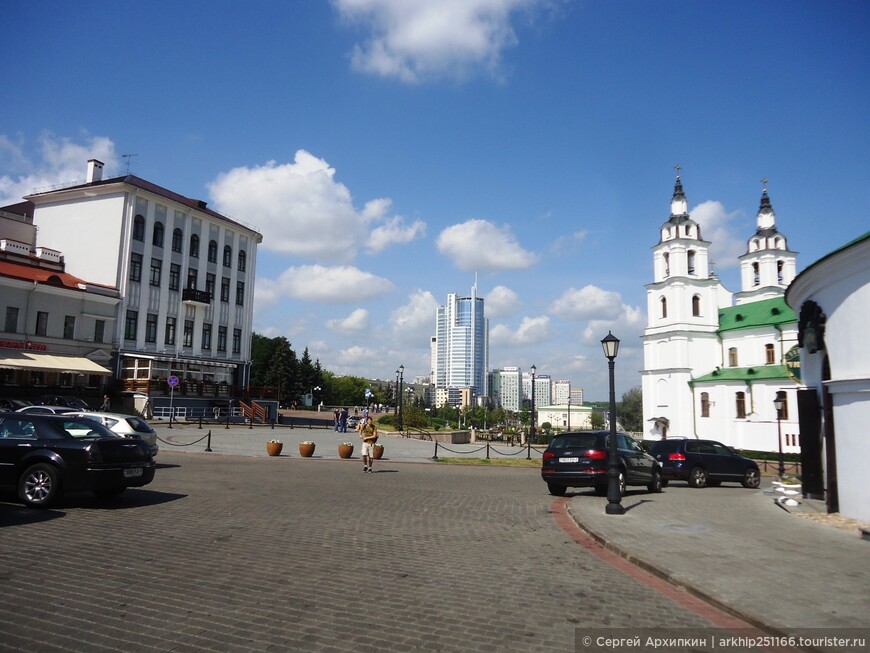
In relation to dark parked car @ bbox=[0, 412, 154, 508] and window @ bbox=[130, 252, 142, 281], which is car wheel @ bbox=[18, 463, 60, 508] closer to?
dark parked car @ bbox=[0, 412, 154, 508]

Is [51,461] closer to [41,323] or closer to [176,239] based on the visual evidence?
[41,323]

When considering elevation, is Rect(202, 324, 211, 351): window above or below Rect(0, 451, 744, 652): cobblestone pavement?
above

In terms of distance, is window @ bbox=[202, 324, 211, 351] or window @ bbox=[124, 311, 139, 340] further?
window @ bbox=[202, 324, 211, 351]

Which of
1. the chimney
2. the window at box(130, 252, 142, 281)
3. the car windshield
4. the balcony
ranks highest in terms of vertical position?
the chimney

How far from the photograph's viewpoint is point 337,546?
8.45m

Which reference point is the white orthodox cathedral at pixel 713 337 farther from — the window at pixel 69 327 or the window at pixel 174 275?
the window at pixel 69 327

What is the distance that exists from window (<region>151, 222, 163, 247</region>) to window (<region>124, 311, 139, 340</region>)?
5695 millimetres

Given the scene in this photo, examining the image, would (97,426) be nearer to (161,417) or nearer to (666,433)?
(161,417)

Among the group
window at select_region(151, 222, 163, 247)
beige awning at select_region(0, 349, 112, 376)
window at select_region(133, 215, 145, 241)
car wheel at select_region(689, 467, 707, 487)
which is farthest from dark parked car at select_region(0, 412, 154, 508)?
window at select_region(151, 222, 163, 247)

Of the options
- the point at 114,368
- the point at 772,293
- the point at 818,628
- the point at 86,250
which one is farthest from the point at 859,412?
the point at 772,293

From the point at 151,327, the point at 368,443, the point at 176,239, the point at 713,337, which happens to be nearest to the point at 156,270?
the point at 176,239

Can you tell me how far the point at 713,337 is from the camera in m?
70.8

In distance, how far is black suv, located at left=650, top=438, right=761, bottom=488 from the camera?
1977 cm

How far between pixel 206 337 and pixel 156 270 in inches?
275
